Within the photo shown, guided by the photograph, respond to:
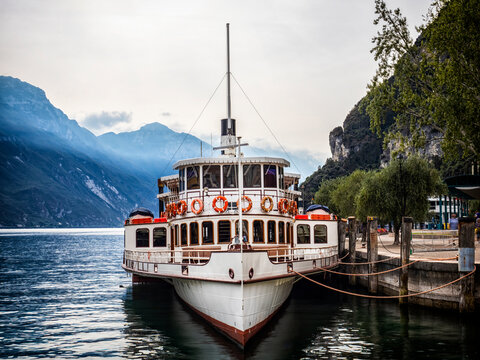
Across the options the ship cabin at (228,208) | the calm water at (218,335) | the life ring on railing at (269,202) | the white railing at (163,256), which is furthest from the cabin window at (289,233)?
the white railing at (163,256)

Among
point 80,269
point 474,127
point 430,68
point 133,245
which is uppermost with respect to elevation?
point 430,68

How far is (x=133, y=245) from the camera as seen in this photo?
1164 inches

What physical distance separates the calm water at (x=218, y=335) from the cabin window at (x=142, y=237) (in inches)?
128

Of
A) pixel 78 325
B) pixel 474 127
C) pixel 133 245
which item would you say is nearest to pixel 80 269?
pixel 133 245

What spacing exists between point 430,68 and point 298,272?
691 inches

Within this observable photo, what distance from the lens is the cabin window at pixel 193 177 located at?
948 inches

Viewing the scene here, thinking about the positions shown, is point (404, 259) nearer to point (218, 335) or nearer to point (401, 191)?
point (218, 335)

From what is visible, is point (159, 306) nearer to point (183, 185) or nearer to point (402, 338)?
point (183, 185)

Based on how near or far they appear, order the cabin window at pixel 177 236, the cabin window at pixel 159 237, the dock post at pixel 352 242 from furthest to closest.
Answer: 1. the dock post at pixel 352 242
2. the cabin window at pixel 159 237
3. the cabin window at pixel 177 236

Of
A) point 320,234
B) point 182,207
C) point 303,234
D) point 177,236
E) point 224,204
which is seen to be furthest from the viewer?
point 320,234

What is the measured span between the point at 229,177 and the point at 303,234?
6722 mm

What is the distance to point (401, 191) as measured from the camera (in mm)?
44469

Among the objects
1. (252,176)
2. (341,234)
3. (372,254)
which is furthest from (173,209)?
(341,234)

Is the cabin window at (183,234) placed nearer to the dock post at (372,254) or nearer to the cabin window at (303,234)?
the cabin window at (303,234)
